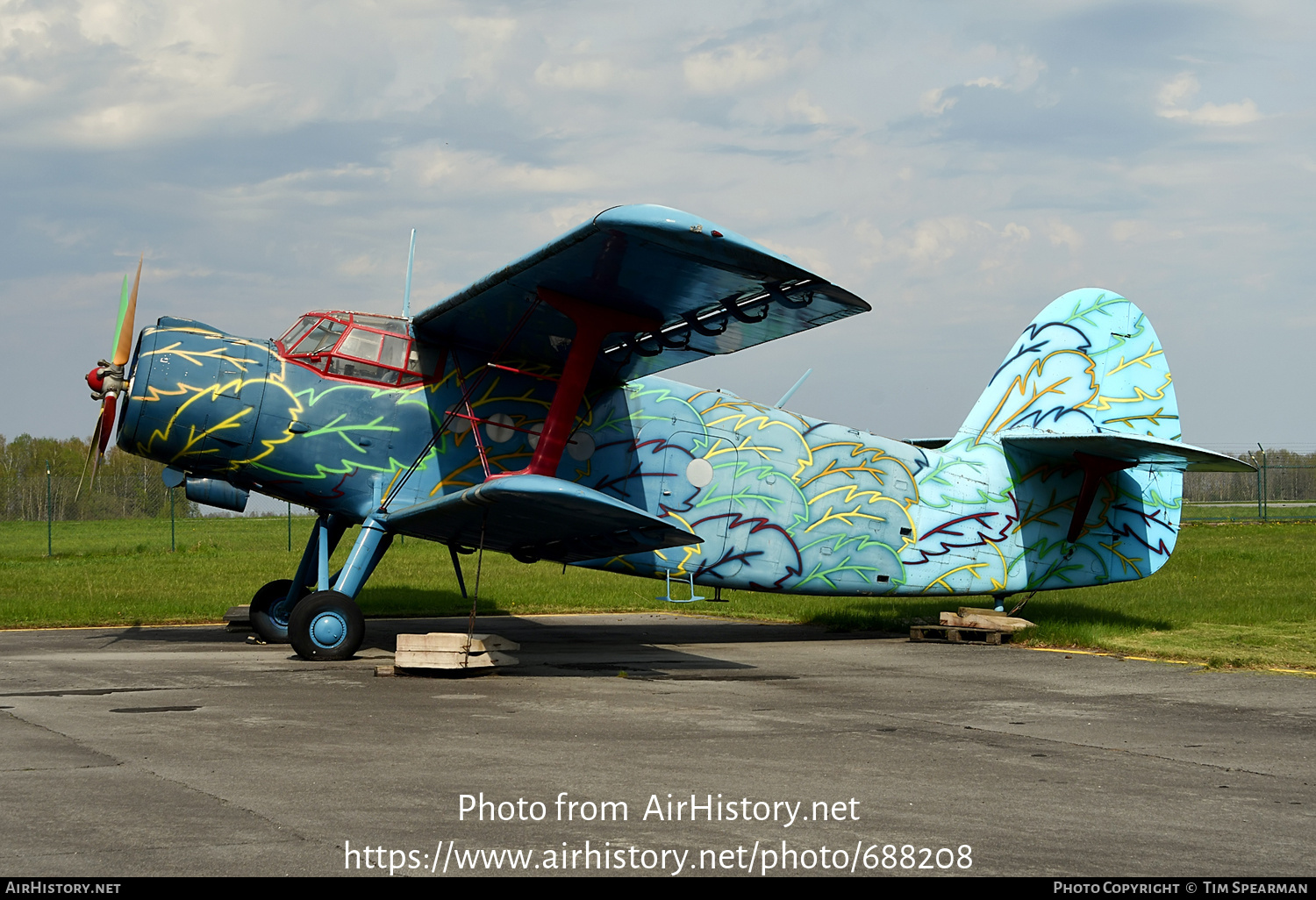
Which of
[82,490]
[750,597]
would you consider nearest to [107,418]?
[750,597]

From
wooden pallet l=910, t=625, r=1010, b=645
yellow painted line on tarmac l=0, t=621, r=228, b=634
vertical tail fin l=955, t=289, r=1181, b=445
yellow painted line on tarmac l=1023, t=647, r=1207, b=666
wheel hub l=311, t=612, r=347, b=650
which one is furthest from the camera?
vertical tail fin l=955, t=289, r=1181, b=445

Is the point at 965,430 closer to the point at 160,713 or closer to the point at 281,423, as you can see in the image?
the point at 281,423

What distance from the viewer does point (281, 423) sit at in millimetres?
11094

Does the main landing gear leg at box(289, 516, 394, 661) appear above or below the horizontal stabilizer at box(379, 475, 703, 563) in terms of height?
below

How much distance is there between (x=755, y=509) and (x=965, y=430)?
3732 mm

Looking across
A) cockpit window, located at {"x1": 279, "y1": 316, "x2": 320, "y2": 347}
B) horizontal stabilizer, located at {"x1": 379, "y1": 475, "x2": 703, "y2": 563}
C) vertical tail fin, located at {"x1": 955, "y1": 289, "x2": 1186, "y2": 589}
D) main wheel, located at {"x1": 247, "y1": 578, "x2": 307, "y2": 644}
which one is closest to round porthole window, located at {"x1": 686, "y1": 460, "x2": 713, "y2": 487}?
horizontal stabilizer, located at {"x1": 379, "y1": 475, "x2": 703, "y2": 563}

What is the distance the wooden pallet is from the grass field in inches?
17.7

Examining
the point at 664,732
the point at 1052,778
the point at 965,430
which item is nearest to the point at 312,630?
the point at 664,732

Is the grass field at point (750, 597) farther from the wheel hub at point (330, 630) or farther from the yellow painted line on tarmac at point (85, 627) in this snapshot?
the wheel hub at point (330, 630)

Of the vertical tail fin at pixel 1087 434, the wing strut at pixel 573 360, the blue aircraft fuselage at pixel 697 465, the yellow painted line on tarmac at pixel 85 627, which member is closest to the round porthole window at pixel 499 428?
the blue aircraft fuselage at pixel 697 465

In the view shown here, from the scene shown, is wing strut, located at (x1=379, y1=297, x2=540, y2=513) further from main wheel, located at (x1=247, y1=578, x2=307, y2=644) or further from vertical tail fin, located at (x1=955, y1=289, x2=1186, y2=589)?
vertical tail fin, located at (x1=955, y1=289, x2=1186, y2=589)

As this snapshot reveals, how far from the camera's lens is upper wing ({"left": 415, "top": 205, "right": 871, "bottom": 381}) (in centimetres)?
873

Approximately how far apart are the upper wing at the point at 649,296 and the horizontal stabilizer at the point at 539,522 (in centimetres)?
174

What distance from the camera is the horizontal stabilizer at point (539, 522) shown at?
30.1 ft
